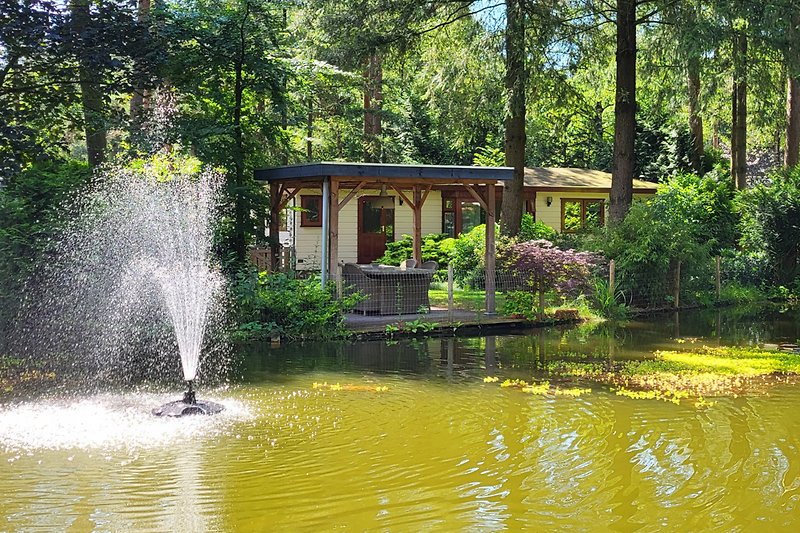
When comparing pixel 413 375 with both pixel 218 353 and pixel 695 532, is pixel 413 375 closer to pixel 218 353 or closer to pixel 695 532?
pixel 218 353

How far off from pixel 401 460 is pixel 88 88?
34.3 ft

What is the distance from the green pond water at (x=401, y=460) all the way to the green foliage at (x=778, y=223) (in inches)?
469

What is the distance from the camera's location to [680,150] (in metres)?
30.9

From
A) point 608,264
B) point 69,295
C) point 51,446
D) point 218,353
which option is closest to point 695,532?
point 51,446

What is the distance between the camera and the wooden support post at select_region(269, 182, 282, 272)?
645 inches

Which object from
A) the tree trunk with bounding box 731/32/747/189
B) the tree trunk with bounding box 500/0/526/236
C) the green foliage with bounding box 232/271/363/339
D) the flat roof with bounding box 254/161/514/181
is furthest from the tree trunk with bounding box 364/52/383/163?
the green foliage with bounding box 232/271/363/339

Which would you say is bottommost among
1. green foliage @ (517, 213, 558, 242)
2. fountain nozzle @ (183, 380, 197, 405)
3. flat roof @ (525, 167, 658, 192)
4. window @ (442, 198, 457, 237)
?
fountain nozzle @ (183, 380, 197, 405)

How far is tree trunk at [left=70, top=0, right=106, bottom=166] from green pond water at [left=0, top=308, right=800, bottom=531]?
5911 millimetres

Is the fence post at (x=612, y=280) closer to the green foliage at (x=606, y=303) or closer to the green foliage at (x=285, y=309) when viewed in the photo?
the green foliage at (x=606, y=303)

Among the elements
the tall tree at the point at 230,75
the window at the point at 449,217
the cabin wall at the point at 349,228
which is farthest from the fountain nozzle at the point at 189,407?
the window at the point at 449,217

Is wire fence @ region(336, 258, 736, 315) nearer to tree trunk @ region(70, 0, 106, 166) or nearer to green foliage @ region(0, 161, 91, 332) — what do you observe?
→ green foliage @ region(0, 161, 91, 332)

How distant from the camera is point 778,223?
66.0 ft

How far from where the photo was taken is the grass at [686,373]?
9.36 meters

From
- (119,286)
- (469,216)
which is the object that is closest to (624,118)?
(469,216)
